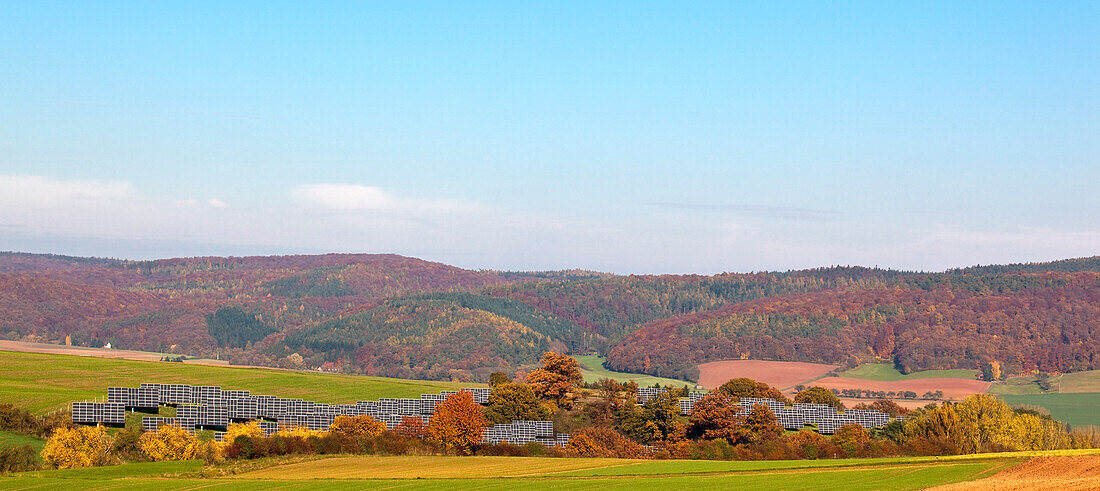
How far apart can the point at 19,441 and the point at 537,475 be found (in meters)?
54.0

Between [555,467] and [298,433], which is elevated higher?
[298,433]

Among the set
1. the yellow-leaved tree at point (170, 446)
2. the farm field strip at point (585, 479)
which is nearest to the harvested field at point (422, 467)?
the farm field strip at point (585, 479)

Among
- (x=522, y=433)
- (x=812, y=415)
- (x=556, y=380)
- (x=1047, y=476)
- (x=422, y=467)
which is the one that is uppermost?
(x=556, y=380)

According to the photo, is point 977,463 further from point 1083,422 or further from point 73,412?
point 1083,422

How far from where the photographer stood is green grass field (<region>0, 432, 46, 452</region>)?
9288cm

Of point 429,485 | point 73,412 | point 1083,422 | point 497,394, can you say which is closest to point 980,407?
point 497,394

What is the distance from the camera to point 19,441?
316 ft

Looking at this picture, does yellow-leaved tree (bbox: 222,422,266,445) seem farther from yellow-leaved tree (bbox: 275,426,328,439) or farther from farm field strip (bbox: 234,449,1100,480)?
farm field strip (bbox: 234,449,1100,480)

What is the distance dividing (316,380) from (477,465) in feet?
355

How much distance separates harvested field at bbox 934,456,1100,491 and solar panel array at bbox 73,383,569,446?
50.9 m

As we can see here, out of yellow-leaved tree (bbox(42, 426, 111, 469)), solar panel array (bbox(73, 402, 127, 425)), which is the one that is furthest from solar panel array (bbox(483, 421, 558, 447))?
solar panel array (bbox(73, 402, 127, 425))

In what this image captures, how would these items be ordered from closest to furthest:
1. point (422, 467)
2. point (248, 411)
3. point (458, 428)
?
point (422, 467) < point (458, 428) < point (248, 411)

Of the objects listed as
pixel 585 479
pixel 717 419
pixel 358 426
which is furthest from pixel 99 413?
pixel 585 479

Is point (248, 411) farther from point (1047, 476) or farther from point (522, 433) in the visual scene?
point (1047, 476)
